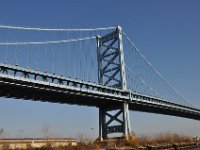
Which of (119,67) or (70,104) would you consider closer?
(70,104)

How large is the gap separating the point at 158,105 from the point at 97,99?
1617 centimetres

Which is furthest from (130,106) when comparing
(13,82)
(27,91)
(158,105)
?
(13,82)

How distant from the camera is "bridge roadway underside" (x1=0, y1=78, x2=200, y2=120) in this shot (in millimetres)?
39669

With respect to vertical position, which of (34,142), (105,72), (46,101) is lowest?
(34,142)

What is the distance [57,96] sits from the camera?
47.6m

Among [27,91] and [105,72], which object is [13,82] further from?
[105,72]

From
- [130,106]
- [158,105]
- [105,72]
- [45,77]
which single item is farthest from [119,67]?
[45,77]

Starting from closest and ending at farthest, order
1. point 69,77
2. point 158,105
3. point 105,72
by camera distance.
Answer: point 69,77, point 105,72, point 158,105

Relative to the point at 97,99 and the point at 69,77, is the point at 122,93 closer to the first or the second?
the point at 97,99

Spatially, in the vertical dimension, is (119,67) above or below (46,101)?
above

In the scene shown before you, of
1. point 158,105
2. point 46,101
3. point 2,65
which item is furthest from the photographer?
point 158,105

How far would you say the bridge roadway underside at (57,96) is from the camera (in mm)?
39669

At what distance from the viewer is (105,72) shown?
59938 millimetres

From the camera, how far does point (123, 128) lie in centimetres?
5419
